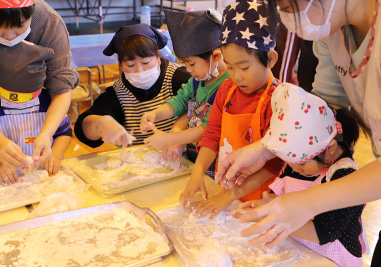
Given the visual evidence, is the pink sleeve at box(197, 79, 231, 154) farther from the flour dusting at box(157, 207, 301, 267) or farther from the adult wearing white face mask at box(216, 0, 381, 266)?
the adult wearing white face mask at box(216, 0, 381, 266)

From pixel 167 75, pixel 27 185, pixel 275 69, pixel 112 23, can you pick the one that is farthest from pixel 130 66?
pixel 112 23

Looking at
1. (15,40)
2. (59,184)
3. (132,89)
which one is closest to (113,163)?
(59,184)

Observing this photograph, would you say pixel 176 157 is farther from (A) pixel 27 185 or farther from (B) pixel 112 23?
(B) pixel 112 23

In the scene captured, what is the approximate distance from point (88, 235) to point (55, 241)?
0.30 ft

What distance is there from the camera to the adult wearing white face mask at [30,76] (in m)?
1.43

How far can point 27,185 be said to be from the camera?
146 centimetres

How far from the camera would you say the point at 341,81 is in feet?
3.62

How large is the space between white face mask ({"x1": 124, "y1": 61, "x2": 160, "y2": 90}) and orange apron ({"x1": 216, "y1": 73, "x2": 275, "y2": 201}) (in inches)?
21.5

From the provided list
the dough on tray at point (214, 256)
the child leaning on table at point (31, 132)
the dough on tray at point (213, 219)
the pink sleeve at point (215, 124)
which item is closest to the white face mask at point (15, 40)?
the child leaning on table at point (31, 132)

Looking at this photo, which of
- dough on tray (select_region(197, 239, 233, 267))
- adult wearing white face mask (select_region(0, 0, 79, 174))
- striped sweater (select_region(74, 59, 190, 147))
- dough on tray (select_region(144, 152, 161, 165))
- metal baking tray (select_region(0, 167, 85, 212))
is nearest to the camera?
dough on tray (select_region(197, 239, 233, 267))

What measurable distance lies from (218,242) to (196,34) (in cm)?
86

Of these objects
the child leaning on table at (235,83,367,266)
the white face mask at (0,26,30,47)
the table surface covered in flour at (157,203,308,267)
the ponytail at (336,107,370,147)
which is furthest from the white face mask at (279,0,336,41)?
the white face mask at (0,26,30,47)

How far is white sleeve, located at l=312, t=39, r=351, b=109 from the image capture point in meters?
1.17

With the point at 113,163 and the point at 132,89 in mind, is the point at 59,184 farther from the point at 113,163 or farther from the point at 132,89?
the point at 132,89
